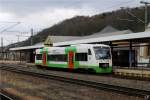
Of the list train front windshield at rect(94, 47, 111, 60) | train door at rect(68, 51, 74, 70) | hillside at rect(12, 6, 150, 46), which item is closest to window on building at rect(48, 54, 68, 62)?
train door at rect(68, 51, 74, 70)

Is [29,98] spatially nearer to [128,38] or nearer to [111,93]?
[111,93]

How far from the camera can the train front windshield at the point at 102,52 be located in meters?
31.8

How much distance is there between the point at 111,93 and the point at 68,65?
18969 mm

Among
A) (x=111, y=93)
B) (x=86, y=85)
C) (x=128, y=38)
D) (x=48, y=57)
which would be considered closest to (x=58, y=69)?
(x=48, y=57)

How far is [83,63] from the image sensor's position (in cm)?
3269

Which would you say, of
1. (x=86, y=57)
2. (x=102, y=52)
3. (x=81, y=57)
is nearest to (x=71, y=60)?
(x=81, y=57)

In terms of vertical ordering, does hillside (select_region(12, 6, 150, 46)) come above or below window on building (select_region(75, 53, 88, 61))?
above

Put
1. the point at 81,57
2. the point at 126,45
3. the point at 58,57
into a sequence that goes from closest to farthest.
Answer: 1. the point at 81,57
2. the point at 58,57
3. the point at 126,45

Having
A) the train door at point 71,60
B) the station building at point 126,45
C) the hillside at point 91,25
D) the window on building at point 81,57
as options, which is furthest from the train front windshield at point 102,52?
the hillside at point 91,25

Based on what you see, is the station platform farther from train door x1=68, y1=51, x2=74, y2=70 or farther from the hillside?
the hillside

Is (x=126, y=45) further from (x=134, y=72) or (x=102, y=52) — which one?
(x=134, y=72)

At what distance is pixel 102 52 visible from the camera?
3228cm

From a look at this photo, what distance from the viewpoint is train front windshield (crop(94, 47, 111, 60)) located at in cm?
3184

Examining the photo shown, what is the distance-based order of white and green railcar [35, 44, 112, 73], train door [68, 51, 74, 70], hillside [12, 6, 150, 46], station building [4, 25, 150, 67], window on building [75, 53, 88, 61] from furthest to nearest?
hillside [12, 6, 150, 46]
train door [68, 51, 74, 70]
window on building [75, 53, 88, 61]
white and green railcar [35, 44, 112, 73]
station building [4, 25, 150, 67]
